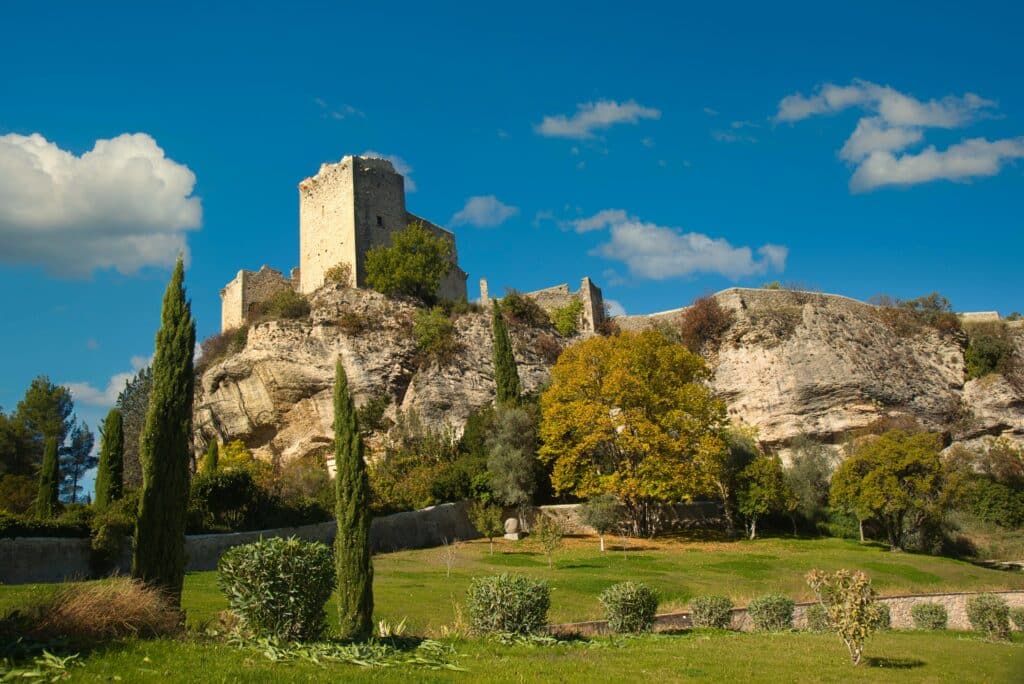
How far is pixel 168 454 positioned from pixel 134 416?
36317 millimetres

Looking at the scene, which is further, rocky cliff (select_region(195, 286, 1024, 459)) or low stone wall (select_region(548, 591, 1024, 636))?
rocky cliff (select_region(195, 286, 1024, 459))

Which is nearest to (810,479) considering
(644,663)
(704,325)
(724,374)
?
(724,374)

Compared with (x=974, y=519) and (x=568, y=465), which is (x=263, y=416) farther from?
(x=974, y=519)

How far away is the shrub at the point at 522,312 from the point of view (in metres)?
45.6

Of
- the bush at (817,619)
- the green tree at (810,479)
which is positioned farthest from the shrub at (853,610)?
the green tree at (810,479)

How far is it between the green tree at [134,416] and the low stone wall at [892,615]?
2904 cm

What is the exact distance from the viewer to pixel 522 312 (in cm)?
4609

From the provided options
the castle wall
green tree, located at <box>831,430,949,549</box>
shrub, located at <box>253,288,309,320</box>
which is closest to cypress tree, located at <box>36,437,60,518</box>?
shrub, located at <box>253,288,309,320</box>

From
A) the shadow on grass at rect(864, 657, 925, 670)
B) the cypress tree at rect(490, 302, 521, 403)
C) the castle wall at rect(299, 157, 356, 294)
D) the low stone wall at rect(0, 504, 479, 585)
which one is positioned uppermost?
the castle wall at rect(299, 157, 356, 294)

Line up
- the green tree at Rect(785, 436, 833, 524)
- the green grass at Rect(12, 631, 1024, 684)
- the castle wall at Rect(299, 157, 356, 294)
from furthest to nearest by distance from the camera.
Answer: the castle wall at Rect(299, 157, 356, 294), the green tree at Rect(785, 436, 833, 524), the green grass at Rect(12, 631, 1024, 684)

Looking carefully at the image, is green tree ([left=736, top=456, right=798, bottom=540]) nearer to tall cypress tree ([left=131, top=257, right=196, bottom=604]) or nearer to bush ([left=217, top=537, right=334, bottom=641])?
tall cypress tree ([left=131, top=257, right=196, bottom=604])

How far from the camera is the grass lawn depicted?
1677 centimetres

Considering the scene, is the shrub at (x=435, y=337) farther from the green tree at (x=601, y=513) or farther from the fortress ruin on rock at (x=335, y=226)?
the green tree at (x=601, y=513)

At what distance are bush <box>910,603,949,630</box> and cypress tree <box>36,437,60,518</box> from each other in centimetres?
2396
